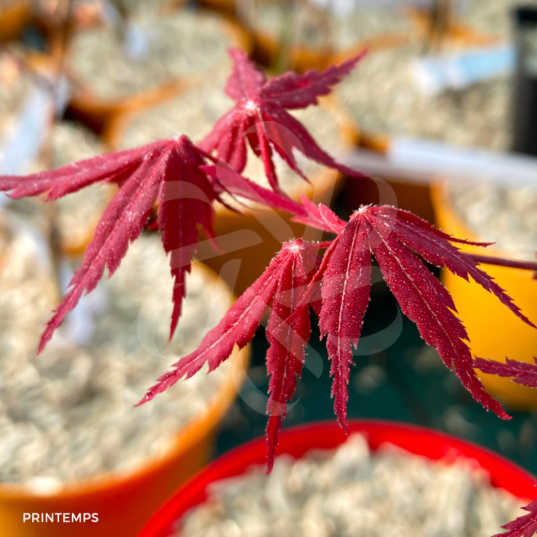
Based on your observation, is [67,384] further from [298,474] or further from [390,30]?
[390,30]

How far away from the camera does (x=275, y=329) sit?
34cm

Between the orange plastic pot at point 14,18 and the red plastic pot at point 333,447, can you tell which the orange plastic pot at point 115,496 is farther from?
the orange plastic pot at point 14,18

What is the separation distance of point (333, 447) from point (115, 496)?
0.28 m

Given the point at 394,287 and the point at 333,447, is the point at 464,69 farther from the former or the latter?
the point at 394,287

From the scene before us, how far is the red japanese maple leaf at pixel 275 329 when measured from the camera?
34 cm

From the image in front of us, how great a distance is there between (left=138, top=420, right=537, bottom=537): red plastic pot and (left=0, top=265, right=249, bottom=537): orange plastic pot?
0.09m

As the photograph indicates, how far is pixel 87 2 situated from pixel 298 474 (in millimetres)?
1310

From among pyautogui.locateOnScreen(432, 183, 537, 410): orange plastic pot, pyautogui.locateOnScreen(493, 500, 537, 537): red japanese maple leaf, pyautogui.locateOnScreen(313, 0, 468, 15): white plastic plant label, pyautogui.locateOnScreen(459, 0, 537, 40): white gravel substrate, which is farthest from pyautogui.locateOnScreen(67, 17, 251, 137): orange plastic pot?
pyautogui.locateOnScreen(493, 500, 537, 537): red japanese maple leaf

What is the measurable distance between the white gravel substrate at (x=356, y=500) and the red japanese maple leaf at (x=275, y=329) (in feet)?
1.23

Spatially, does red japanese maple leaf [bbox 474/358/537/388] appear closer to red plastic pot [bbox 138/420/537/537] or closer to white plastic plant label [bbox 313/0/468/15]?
red plastic pot [bbox 138/420/537/537]

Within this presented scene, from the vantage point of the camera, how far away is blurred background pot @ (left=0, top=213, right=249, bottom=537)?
2.30ft

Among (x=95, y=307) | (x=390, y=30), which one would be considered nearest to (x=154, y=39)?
(x=390, y=30)

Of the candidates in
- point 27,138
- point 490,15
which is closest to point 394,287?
point 27,138

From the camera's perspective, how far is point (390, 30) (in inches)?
73.7
